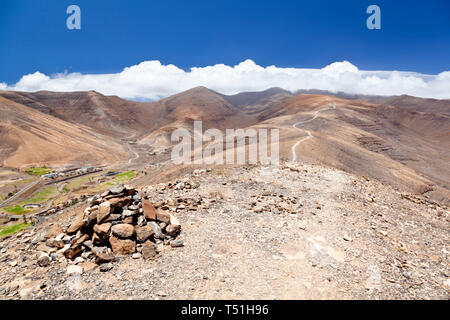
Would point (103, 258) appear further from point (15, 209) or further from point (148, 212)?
point (15, 209)

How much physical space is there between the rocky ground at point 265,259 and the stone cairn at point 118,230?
322 mm

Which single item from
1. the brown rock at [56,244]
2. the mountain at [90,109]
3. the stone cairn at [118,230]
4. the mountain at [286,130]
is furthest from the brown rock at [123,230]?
the mountain at [90,109]

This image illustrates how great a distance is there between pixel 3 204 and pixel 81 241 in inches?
1413

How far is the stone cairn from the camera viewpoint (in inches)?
294

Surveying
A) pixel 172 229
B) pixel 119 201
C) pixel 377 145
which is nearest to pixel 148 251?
pixel 172 229

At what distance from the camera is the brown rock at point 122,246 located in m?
7.40

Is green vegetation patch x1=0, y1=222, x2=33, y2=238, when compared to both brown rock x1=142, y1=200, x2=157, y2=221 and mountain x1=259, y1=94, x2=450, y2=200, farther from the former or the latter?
mountain x1=259, y1=94, x2=450, y2=200

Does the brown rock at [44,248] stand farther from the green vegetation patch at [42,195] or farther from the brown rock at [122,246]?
the green vegetation patch at [42,195]

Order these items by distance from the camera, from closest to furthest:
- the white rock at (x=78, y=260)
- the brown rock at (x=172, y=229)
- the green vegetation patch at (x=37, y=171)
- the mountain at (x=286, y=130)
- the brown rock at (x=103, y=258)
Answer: the brown rock at (x=103, y=258), the white rock at (x=78, y=260), the brown rock at (x=172, y=229), the mountain at (x=286, y=130), the green vegetation patch at (x=37, y=171)

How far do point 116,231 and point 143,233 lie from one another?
0.82 metres

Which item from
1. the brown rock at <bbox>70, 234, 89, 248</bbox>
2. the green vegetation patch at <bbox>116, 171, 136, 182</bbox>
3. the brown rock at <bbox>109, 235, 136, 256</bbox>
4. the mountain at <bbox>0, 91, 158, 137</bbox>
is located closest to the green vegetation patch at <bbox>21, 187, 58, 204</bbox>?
the green vegetation patch at <bbox>116, 171, 136, 182</bbox>

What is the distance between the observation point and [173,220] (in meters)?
8.91
